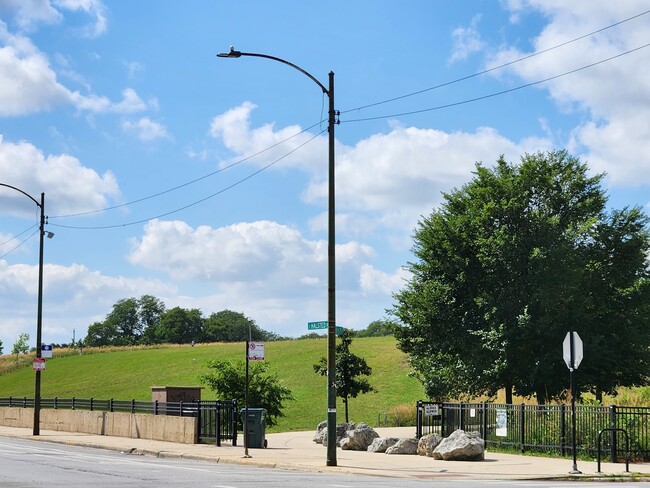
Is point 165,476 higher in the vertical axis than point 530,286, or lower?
lower

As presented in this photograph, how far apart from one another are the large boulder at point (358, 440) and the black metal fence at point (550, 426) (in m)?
2.48

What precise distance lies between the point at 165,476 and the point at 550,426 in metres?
13.2

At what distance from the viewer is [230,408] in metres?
31.2

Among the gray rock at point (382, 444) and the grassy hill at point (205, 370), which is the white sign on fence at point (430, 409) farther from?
the grassy hill at point (205, 370)

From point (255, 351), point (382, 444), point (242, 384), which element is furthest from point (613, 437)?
point (242, 384)

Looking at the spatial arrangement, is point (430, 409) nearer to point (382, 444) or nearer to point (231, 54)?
point (382, 444)

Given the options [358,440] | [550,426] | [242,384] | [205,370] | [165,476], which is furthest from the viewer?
[205,370]

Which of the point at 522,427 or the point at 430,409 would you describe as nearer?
the point at 522,427

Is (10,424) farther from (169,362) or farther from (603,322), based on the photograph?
(169,362)

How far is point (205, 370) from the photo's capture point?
89625 millimetres

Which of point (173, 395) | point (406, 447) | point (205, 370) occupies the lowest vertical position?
point (406, 447)

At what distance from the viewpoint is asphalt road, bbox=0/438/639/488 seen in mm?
16953

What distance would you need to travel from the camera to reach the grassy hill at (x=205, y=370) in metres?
67.8

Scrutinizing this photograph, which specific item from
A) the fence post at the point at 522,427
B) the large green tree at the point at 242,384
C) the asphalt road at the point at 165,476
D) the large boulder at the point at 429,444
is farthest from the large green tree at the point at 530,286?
the asphalt road at the point at 165,476
